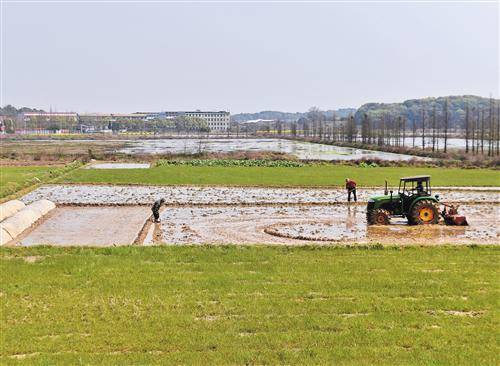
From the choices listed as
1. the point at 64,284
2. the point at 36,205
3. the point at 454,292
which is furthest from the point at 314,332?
the point at 36,205

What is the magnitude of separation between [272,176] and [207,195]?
485 inches

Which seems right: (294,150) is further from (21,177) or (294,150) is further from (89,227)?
(89,227)

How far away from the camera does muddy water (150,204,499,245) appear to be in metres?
20.8

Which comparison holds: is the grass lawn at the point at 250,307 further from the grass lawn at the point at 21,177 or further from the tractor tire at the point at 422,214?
the grass lawn at the point at 21,177

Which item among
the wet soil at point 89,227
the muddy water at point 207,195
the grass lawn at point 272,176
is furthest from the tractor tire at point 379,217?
the grass lawn at point 272,176

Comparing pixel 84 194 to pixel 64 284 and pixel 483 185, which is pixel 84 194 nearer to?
pixel 64 284

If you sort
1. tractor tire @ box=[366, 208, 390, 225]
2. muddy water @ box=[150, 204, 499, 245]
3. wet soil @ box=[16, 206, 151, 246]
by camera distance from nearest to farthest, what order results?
1. muddy water @ box=[150, 204, 499, 245]
2. wet soil @ box=[16, 206, 151, 246]
3. tractor tire @ box=[366, 208, 390, 225]

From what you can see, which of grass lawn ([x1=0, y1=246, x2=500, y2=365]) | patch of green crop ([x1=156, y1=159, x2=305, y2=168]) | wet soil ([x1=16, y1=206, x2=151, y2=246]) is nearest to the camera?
grass lawn ([x1=0, y1=246, x2=500, y2=365])

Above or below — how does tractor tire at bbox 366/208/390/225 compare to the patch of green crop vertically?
below

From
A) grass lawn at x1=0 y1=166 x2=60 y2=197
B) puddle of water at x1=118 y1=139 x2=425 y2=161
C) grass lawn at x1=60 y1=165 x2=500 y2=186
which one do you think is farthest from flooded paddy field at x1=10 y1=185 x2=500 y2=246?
puddle of water at x1=118 y1=139 x2=425 y2=161

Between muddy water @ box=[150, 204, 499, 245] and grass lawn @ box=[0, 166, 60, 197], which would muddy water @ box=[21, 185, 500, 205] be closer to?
grass lawn @ box=[0, 166, 60, 197]

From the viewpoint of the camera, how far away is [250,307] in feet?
38.5

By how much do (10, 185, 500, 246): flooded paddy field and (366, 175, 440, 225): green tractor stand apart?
43cm

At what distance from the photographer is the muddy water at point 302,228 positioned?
2076 cm
